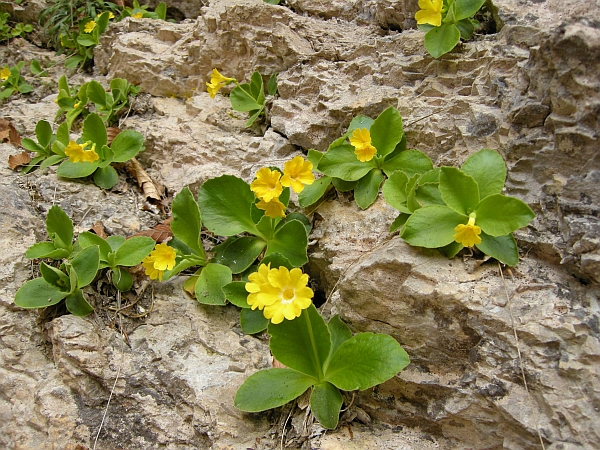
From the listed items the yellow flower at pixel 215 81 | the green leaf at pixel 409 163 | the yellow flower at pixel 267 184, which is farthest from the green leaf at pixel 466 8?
the yellow flower at pixel 215 81

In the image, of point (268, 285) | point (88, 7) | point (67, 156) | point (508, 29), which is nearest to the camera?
point (268, 285)

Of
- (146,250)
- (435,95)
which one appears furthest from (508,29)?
(146,250)

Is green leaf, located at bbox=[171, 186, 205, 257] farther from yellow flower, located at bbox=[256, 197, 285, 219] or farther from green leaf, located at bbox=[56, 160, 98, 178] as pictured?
green leaf, located at bbox=[56, 160, 98, 178]

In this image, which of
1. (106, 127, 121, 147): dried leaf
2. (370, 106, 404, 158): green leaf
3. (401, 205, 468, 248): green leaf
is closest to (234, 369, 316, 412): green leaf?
(401, 205, 468, 248): green leaf

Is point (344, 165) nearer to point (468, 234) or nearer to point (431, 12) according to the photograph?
point (468, 234)

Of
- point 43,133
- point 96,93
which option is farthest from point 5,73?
point 43,133

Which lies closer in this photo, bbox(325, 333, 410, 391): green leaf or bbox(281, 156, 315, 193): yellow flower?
bbox(325, 333, 410, 391): green leaf

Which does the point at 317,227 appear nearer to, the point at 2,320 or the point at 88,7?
the point at 2,320
